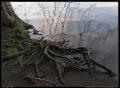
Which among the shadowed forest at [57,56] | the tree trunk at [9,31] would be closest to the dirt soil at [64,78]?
the shadowed forest at [57,56]

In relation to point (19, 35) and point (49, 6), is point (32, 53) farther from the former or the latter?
point (49, 6)

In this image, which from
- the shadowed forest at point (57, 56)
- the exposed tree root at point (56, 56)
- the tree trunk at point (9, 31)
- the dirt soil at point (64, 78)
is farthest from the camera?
the tree trunk at point (9, 31)

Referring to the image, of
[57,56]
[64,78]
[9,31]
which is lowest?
[64,78]

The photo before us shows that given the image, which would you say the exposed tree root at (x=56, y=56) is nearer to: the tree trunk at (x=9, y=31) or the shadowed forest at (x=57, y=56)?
the shadowed forest at (x=57, y=56)

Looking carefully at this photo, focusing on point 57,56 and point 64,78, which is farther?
point 57,56

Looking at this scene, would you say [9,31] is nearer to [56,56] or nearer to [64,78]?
[56,56]

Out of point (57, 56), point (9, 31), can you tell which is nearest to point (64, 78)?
point (57, 56)

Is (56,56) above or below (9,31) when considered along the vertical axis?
below

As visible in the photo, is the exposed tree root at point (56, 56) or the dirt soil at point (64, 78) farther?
the exposed tree root at point (56, 56)

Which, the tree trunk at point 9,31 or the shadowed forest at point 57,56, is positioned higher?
the tree trunk at point 9,31

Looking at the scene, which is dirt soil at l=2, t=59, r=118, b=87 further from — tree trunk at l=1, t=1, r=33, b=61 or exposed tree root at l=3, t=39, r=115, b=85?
tree trunk at l=1, t=1, r=33, b=61

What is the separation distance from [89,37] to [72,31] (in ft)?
2.66

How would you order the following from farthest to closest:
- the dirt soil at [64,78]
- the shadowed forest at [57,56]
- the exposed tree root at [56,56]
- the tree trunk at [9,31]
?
1. the tree trunk at [9,31]
2. the exposed tree root at [56,56]
3. the shadowed forest at [57,56]
4. the dirt soil at [64,78]

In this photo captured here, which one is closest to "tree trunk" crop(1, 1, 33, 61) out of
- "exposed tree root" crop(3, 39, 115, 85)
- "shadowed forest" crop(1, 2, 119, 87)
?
"shadowed forest" crop(1, 2, 119, 87)
